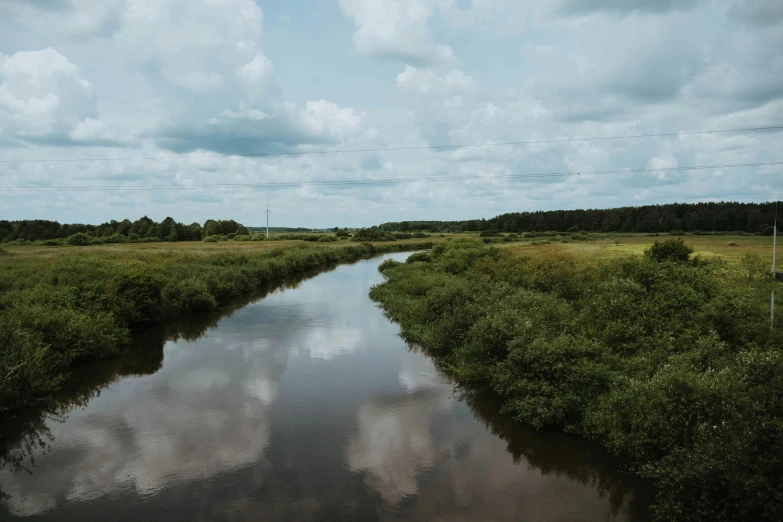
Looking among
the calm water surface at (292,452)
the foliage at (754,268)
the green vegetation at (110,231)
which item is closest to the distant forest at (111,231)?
the green vegetation at (110,231)

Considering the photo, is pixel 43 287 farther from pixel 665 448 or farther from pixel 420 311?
pixel 665 448

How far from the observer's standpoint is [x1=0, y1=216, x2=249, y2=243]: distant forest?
6938cm

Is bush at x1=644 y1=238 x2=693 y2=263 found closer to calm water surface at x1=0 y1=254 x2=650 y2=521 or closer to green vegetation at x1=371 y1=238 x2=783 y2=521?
green vegetation at x1=371 y1=238 x2=783 y2=521

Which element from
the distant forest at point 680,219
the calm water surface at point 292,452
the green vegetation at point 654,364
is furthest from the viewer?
the distant forest at point 680,219

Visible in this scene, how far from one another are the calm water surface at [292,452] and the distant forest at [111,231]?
5904 cm

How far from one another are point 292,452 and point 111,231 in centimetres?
8091

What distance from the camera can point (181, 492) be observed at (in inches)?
Result: 387

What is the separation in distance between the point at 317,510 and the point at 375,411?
4.99 m

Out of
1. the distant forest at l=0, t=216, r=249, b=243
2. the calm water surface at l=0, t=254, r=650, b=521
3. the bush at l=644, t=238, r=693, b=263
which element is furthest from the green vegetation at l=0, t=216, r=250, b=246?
the bush at l=644, t=238, r=693, b=263

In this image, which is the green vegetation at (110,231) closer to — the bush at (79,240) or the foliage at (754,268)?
the bush at (79,240)

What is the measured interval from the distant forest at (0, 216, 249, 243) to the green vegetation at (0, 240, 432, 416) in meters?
39.2

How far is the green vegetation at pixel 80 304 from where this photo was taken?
1457 cm

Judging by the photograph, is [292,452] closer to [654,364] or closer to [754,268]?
[654,364]

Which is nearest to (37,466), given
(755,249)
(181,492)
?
(181,492)
